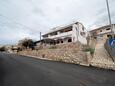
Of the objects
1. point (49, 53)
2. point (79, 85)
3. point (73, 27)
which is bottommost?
point (79, 85)

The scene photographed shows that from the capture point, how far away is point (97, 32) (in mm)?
49188

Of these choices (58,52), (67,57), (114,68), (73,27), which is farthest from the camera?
(73,27)

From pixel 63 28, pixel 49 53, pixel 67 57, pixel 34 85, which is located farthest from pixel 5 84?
pixel 63 28

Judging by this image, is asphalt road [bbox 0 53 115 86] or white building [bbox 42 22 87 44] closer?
asphalt road [bbox 0 53 115 86]

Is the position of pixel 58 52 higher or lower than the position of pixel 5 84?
higher

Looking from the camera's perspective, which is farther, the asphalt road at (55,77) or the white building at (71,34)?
the white building at (71,34)

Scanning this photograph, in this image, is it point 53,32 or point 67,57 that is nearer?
point 67,57

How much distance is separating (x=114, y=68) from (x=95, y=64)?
2368mm

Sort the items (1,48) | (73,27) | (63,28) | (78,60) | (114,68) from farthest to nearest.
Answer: (1,48)
(63,28)
(73,27)
(78,60)
(114,68)

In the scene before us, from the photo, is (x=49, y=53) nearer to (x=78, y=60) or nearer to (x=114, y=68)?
(x=78, y=60)

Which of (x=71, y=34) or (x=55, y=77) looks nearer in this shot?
(x=55, y=77)

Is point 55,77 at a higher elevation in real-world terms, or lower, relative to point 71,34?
lower

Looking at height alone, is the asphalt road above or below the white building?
below

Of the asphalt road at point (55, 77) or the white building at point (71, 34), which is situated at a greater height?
the white building at point (71, 34)
